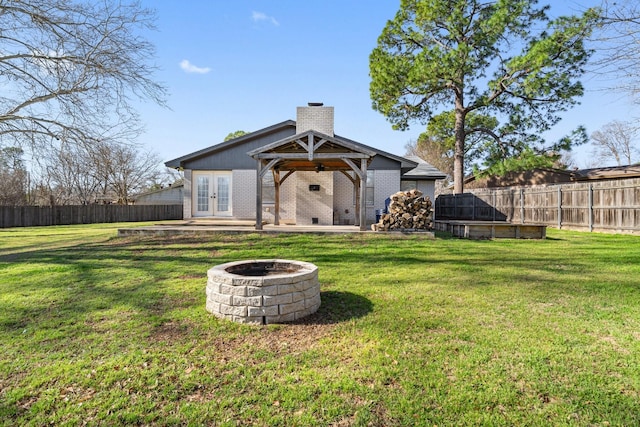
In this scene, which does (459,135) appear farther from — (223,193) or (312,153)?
(223,193)

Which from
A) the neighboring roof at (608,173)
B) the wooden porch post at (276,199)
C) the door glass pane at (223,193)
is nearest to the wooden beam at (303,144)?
the wooden porch post at (276,199)

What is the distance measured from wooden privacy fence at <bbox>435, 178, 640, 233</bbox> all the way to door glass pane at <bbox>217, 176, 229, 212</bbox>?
13013mm

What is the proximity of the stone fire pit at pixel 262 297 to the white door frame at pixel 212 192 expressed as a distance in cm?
1163

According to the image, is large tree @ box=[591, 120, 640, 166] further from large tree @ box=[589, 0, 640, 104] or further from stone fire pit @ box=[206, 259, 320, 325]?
stone fire pit @ box=[206, 259, 320, 325]

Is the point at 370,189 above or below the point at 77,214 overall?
above

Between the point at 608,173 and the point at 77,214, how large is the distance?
3072 cm

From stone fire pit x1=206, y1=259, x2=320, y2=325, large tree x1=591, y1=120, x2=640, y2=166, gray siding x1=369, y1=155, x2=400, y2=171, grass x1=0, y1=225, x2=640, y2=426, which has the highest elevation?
large tree x1=591, y1=120, x2=640, y2=166

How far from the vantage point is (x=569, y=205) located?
1300cm

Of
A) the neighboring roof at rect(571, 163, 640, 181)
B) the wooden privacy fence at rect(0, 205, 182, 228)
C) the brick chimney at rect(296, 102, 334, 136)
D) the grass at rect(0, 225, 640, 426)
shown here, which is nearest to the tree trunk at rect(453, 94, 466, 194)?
the neighboring roof at rect(571, 163, 640, 181)

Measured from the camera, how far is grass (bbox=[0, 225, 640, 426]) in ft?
7.29

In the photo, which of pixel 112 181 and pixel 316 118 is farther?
pixel 112 181

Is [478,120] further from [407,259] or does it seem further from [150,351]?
[150,351]

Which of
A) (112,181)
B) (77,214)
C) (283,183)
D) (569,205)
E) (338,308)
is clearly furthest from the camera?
(112,181)

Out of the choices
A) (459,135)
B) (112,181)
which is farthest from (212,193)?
(112,181)
